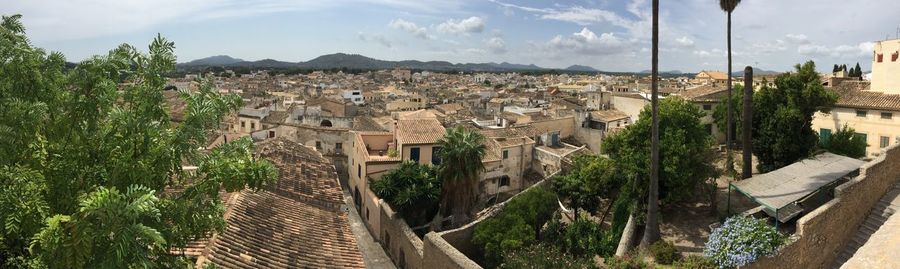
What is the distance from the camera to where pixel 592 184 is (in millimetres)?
26500

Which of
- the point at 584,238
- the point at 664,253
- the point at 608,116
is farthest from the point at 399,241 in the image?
the point at 608,116

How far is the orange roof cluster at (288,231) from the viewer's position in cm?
1112

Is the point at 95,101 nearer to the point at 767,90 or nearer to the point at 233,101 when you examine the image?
the point at 233,101

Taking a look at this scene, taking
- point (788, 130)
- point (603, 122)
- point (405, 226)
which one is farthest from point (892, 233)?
point (603, 122)

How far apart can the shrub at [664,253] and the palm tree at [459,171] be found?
10.6 metres

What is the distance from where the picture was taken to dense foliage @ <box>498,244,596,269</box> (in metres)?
20.1

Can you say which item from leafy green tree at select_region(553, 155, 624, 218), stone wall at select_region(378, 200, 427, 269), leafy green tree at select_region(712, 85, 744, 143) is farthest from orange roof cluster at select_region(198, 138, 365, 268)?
leafy green tree at select_region(712, 85, 744, 143)

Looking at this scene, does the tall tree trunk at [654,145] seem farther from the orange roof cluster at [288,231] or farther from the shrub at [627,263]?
the orange roof cluster at [288,231]

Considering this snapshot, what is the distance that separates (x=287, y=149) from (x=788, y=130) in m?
23.3

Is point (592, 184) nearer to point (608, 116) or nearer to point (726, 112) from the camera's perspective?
point (726, 112)

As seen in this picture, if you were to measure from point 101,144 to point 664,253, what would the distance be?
57.5ft

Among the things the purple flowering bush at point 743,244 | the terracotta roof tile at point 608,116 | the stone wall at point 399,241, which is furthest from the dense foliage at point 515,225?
the terracotta roof tile at point 608,116

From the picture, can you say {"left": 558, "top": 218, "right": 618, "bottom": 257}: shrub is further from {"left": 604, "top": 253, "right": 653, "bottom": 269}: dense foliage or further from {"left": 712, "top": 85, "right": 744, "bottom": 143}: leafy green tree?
{"left": 712, "top": 85, "right": 744, "bottom": 143}: leafy green tree

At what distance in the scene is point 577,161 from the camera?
30109 mm
